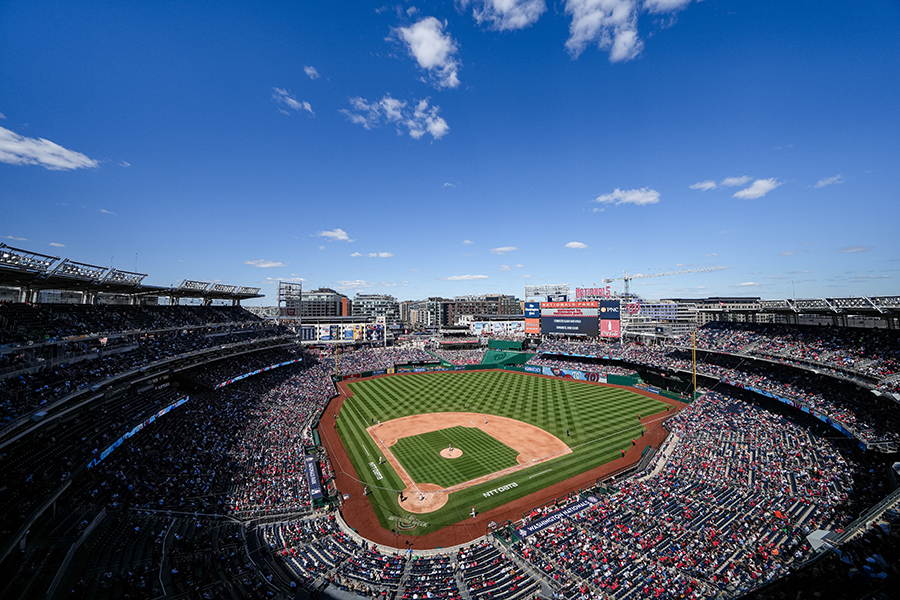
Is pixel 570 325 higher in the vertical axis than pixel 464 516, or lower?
higher

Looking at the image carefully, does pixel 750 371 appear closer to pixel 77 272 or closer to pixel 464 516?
pixel 464 516

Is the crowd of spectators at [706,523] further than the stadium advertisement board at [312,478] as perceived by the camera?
No

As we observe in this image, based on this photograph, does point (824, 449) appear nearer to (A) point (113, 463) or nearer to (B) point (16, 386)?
(A) point (113, 463)

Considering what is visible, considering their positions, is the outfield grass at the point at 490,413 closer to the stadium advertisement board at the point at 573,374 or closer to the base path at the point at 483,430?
the base path at the point at 483,430

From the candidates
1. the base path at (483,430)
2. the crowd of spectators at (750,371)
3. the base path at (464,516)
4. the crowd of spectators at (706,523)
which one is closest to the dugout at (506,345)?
the crowd of spectators at (750,371)

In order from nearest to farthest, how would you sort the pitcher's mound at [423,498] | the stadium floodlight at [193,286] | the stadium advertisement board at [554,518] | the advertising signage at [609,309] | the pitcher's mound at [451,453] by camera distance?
the stadium advertisement board at [554,518]
the pitcher's mound at [423,498]
the pitcher's mound at [451,453]
the stadium floodlight at [193,286]
the advertising signage at [609,309]

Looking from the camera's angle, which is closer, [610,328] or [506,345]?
[610,328]

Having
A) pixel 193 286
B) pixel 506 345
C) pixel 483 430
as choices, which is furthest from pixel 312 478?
pixel 506 345

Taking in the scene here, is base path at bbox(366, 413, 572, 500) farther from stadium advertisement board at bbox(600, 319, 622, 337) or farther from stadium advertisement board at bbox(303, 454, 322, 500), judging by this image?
stadium advertisement board at bbox(600, 319, 622, 337)
